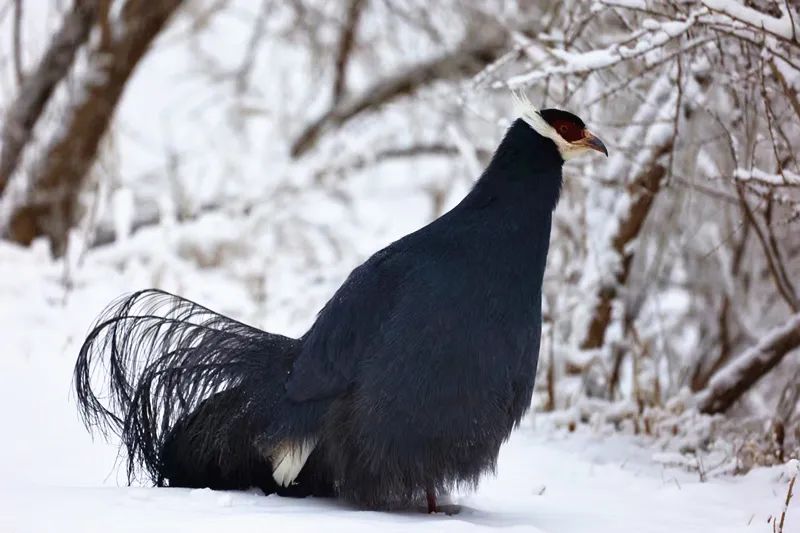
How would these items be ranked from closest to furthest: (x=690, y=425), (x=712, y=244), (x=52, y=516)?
(x=52, y=516) < (x=690, y=425) < (x=712, y=244)

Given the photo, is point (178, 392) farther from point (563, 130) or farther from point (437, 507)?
point (563, 130)

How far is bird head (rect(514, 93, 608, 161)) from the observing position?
165 inches

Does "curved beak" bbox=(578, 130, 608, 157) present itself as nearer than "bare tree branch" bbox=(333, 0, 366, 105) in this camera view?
Yes

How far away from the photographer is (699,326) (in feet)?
29.4

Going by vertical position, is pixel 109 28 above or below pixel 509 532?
above

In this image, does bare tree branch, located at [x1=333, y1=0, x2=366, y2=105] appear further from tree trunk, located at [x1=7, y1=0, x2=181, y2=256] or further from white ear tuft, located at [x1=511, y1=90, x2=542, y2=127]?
white ear tuft, located at [x1=511, y1=90, x2=542, y2=127]

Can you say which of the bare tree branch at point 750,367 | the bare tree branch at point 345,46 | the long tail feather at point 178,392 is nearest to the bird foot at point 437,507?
the long tail feather at point 178,392

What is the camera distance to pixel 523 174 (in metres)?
4.12

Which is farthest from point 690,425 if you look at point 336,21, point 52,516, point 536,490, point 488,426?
point 336,21

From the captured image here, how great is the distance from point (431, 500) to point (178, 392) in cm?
107

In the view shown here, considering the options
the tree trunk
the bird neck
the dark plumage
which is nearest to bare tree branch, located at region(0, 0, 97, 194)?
the tree trunk

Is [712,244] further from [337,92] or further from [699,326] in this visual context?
[337,92]

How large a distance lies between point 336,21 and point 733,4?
7.65 m

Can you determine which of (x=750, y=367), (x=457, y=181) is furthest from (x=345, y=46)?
(x=750, y=367)
